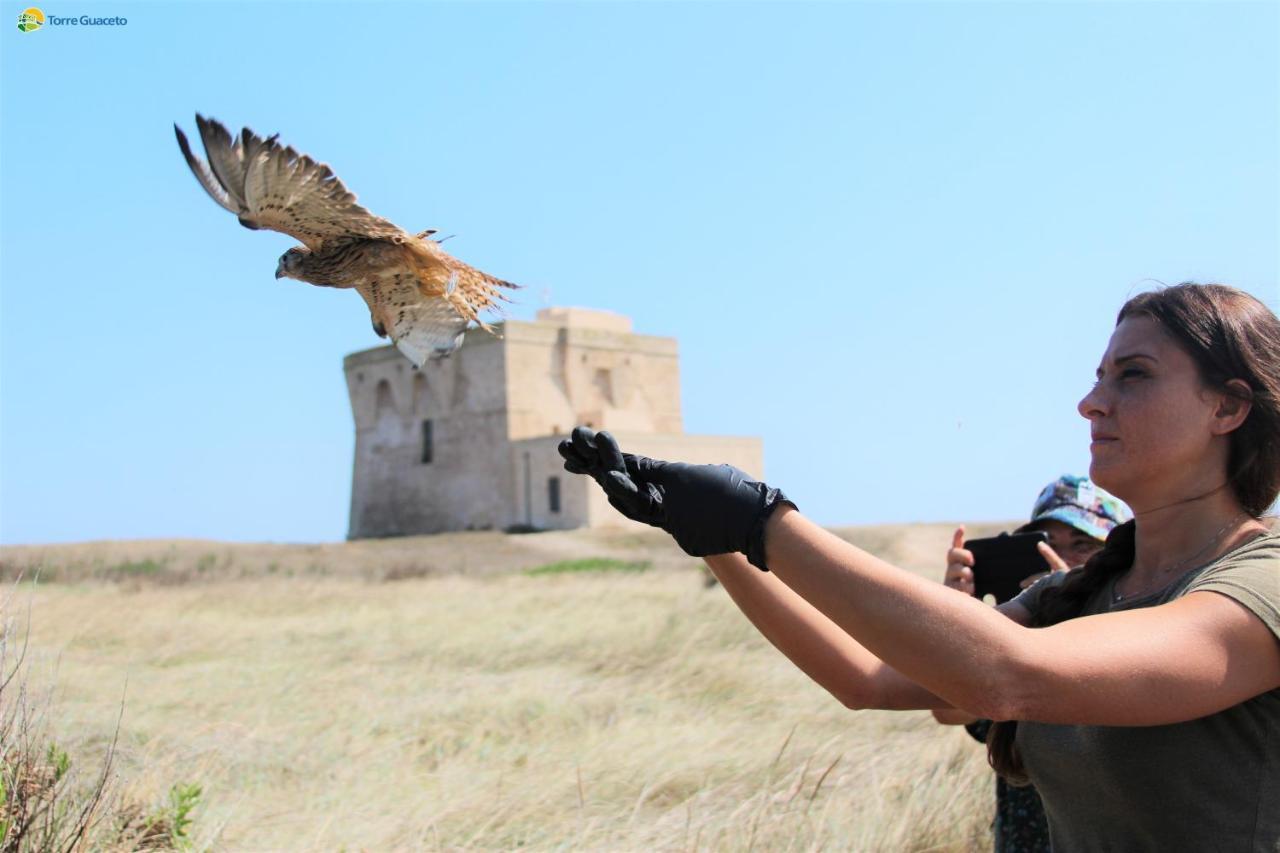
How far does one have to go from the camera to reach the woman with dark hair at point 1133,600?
1.30 meters

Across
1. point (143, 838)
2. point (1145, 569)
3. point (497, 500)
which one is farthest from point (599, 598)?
point (497, 500)

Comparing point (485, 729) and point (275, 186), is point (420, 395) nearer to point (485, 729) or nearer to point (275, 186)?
point (485, 729)

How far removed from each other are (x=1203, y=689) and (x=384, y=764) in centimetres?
388

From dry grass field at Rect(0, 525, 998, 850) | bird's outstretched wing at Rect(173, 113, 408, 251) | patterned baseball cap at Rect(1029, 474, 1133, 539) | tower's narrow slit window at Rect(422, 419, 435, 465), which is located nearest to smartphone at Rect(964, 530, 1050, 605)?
patterned baseball cap at Rect(1029, 474, 1133, 539)

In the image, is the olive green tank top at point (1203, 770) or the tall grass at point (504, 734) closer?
the olive green tank top at point (1203, 770)

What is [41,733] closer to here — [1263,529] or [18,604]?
[18,604]

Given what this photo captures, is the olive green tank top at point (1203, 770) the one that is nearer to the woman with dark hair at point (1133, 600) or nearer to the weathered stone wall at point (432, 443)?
the woman with dark hair at point (1133, 600)

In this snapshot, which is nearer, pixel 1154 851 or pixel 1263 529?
pixel 1154 851

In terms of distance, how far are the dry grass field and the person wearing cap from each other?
2.08 feet

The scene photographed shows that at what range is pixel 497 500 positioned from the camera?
37438 mm

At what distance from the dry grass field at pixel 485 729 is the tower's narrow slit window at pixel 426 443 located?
1154 inches

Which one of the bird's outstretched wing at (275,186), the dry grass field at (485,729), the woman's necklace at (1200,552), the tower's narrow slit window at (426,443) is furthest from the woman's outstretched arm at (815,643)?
the tower's narrow slit window at (426,443)

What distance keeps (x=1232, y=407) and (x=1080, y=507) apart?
1479mm

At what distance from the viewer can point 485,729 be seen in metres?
5.36
